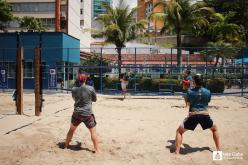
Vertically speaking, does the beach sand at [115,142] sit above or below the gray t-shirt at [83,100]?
below

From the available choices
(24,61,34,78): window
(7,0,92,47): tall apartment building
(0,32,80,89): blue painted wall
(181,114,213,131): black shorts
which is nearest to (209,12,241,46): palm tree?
(7,0,92,47): tall apartment building

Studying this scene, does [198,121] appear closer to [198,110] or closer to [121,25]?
[198,110]

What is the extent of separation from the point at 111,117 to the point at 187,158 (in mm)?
5426

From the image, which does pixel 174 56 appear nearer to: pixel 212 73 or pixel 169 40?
pixel 212 73

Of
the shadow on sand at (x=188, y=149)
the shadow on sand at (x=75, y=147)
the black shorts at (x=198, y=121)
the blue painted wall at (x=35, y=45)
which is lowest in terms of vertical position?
the shadow on sand at (x=188, y=149)

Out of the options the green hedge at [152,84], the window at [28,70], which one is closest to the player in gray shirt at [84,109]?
the green hedge at [152,84]

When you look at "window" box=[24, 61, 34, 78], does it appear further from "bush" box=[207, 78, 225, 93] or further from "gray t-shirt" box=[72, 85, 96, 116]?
"gray t-shirt" box=[72, 85, 96, 116]

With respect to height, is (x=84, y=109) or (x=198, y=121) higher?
(x=84, y=109)

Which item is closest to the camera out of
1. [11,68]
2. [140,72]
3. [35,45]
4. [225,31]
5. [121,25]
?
[140,72]

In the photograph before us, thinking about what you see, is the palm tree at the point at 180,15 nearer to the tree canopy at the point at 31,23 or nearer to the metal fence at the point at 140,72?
the metal fence at the point at 140,72

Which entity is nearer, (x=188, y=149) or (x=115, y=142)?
(x=188, y=149)

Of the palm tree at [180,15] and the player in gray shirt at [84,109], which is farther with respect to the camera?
the palm tree at [180,15]

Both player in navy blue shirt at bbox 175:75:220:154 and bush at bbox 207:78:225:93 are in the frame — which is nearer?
player in navy blue shirt at bbox 175:75:220:154

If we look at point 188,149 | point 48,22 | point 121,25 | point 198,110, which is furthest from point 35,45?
point 48,22
